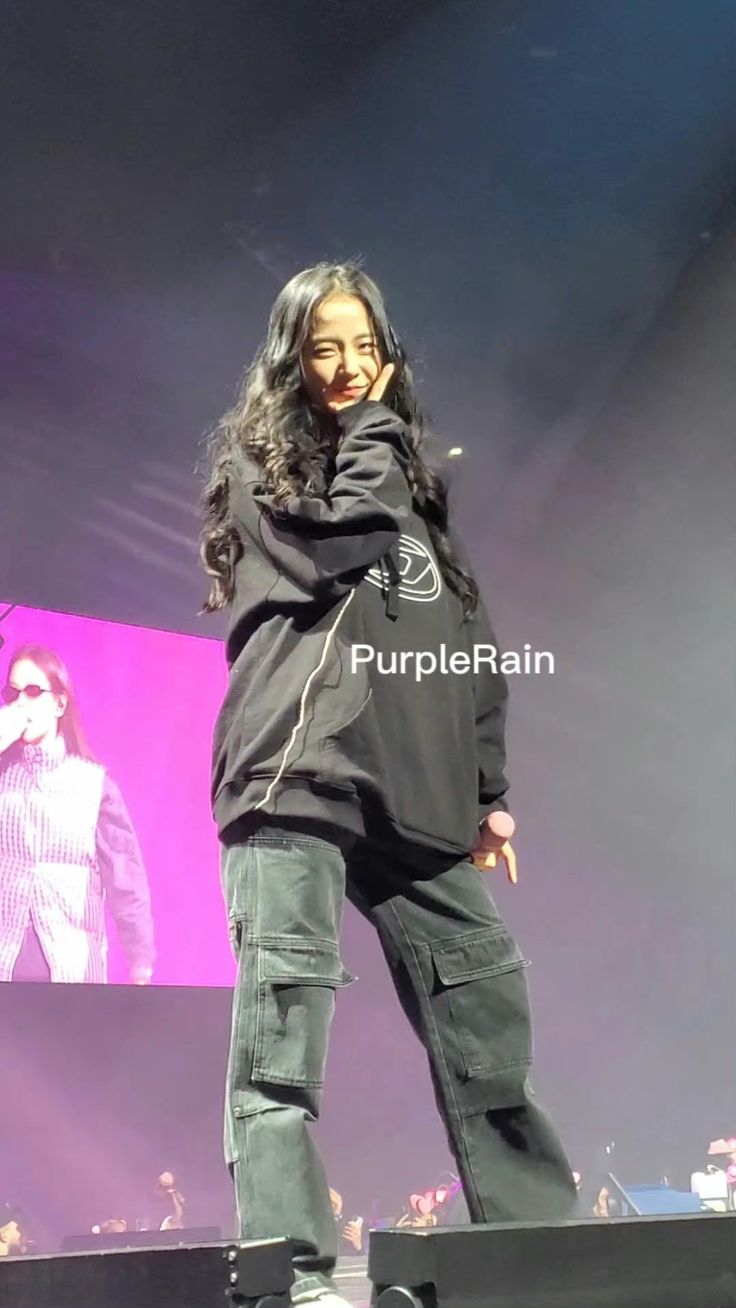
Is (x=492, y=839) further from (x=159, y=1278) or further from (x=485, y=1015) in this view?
(x=159, y=1278)

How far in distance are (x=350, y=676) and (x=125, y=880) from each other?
3.99 feet

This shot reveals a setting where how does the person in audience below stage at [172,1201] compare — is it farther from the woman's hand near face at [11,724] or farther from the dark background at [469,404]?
the woman's hand near face at [11,724]

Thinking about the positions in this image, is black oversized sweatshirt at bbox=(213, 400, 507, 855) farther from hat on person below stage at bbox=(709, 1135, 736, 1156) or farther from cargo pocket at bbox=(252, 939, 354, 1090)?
hat on person below stage at bbox=(709, 1135, 736, 1156)

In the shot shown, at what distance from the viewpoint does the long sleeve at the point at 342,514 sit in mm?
989

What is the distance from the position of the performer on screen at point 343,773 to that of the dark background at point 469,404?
849 millimetres

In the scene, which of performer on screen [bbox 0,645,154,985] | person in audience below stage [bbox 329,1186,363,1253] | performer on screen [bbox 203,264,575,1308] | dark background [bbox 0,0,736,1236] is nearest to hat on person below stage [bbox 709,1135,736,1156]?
dark background [bbox 0,0,736,1236]

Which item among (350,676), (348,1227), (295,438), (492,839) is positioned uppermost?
(295,438)

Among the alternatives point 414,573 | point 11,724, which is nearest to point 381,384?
point 414,573

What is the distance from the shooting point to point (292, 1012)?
86 centimetres

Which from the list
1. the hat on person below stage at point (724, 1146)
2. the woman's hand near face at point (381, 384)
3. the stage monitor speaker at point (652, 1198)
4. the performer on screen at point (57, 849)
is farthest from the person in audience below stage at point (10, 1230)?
the woman's hand near face at point (381, 384)

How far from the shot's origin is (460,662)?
1.10 meters

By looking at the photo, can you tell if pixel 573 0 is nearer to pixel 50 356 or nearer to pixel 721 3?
pixel 721 3

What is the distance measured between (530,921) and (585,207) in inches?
50.3

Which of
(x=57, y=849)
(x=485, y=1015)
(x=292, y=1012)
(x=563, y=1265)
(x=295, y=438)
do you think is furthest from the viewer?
(x=57, y=849)
